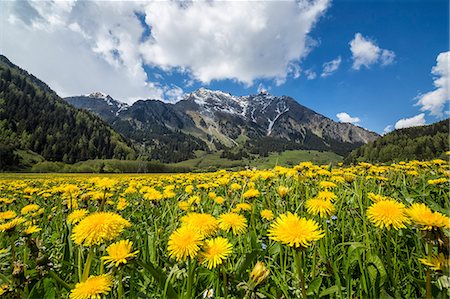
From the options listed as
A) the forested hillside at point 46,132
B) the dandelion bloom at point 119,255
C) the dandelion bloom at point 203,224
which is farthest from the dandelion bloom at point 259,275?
the forested hillside at point 46,132

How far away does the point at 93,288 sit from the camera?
1457 millimetres

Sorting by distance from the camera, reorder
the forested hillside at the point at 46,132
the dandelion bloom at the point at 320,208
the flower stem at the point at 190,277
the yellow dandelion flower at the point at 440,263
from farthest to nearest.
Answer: the forested hillside at the point at 46,132, the dandelion bloom at the point at 320,208, the flower stem at the point at 190,277, the yellow dandelion flower at the point at 440,263

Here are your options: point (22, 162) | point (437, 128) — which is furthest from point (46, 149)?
point (437, 128)

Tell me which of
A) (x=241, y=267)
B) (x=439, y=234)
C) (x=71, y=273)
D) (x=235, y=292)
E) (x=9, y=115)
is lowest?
(x=71, y=273)

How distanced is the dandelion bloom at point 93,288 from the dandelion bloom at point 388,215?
68.4 inches

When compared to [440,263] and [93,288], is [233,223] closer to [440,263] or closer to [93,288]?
[93,288]

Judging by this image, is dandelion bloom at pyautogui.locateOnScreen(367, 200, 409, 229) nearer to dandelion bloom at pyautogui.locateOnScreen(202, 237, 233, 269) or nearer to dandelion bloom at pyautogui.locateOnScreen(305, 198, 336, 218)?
dandelion bloom at pyautogui.locateOnScreen(305, 198, 336, 218)

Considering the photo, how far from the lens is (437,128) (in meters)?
114

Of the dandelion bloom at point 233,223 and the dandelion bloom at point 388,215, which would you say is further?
the dandelion bloom at point 233,223

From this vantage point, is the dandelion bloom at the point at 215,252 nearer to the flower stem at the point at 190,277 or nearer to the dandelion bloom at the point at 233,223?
the flower stem at the point at 190,277

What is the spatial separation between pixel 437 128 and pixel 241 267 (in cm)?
14705

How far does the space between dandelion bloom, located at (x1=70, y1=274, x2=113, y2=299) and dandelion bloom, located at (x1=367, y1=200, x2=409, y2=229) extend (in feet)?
5.70

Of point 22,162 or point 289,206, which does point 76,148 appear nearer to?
point 22,162

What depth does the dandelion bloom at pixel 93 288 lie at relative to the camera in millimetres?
1434
